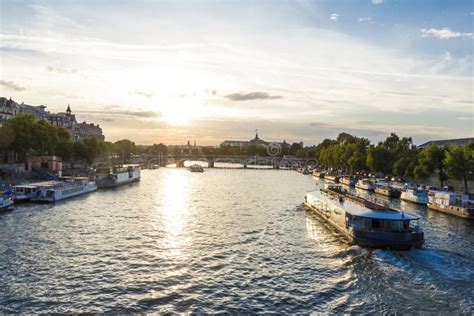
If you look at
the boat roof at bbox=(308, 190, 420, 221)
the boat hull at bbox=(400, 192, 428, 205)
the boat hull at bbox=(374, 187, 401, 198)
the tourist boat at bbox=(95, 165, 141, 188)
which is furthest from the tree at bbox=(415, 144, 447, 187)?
the tourist boat at bbox=(95, 165, 141, 188)

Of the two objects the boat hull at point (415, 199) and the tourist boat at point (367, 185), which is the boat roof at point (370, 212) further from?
the tourist boat at point (367, 185)

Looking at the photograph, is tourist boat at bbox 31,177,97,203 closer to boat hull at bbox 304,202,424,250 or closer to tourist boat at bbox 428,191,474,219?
boat hull at bbox 304,202,424,250

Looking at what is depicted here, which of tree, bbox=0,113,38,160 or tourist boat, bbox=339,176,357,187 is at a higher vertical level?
tree, bbox=0,113,38,160

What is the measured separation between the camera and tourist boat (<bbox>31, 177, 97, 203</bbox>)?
70875mm

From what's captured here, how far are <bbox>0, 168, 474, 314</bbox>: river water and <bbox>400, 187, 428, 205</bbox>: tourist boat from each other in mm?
18461

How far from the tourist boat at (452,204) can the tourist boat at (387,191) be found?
53.1 feet

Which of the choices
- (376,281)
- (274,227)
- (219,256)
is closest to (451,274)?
(376,281)

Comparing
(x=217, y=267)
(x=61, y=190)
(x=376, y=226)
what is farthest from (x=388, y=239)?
(x=61, y=190)

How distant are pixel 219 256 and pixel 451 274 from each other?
19.0m

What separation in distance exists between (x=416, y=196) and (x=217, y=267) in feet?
182

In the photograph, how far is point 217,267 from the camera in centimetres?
3641

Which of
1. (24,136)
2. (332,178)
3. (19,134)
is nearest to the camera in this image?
(19,134)

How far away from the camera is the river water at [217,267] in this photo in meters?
28.8

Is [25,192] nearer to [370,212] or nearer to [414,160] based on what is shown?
[370,212]
